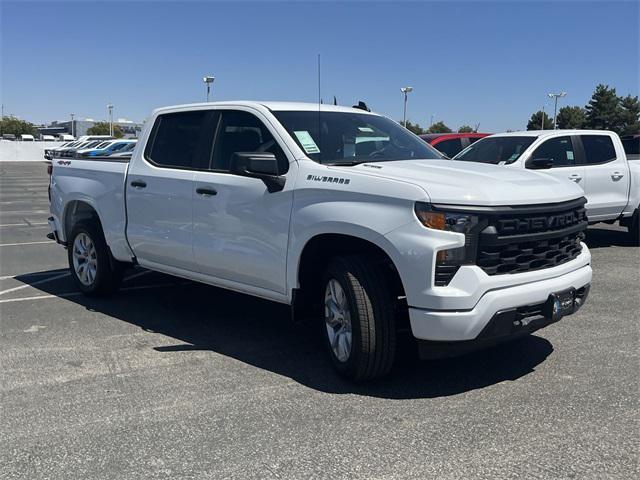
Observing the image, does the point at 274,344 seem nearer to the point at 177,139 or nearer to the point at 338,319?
the point at 338,319

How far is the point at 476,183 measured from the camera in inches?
163

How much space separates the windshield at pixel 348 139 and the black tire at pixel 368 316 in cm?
92

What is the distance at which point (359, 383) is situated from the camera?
4.41 metres

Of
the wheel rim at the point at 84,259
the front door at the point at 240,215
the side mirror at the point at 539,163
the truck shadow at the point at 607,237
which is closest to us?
the front door at the point at 240,215

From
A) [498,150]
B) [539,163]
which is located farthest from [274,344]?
[498,150]

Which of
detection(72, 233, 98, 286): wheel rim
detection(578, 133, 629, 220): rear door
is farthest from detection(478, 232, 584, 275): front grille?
detection(578, 133, 629, 220): rear door

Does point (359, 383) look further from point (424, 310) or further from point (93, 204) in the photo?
point (93, 204)

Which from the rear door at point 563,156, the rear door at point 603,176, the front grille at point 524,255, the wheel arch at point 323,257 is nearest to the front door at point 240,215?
the wheel arch at point 323,257

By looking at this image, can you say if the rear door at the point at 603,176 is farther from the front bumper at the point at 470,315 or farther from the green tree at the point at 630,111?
the green tree at the point at 630,111

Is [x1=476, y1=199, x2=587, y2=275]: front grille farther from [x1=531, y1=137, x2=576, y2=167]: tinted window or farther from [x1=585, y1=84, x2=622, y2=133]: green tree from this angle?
[x1=585, y1=84, x2=622, y2=133]: green tree

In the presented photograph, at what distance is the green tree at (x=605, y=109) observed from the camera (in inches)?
2768

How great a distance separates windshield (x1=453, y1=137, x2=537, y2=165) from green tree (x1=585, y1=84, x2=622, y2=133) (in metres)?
66.3

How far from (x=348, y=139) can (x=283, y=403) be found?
2.19 meters

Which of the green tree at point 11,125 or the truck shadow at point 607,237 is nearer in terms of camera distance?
the truck shadow at point 607,237
